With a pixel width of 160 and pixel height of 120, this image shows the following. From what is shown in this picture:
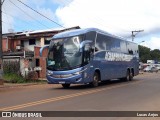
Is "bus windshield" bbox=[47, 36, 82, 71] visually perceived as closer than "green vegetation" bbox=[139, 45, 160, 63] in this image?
Yes

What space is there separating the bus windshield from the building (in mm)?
16081

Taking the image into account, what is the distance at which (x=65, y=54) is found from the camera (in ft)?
70.3

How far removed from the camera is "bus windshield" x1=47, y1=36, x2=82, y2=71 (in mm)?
21141

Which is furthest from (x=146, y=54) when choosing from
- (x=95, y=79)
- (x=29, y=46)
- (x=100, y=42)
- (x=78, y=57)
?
(x=78, y=57)

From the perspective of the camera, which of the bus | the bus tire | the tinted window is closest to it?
the bus

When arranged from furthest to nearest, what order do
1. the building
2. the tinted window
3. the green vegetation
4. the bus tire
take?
the green vegetation < the building < the tinted window < the bus tire

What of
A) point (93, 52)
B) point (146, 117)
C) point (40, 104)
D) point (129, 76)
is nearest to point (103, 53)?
point (93, 52)

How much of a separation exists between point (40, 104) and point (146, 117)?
4.53m

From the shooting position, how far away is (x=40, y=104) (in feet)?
44.6

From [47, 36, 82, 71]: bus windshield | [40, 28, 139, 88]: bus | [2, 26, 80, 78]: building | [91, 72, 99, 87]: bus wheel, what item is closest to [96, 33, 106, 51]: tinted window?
[40, 28, 139, 88]: bus

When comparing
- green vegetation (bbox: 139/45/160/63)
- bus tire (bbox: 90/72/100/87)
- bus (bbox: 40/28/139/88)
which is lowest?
bus tire (bbox: 90/72/100/87)

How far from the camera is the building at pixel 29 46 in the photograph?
3991 cm

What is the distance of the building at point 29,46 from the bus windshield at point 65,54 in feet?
52.8

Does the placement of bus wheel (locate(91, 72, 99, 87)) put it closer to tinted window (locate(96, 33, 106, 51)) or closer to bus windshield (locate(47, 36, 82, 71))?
tinted window (locate(96, 33, 106, 51))
